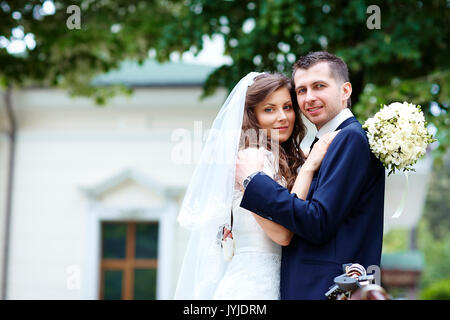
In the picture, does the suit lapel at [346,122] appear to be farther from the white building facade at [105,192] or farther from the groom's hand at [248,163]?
the white building facade at [105,192]

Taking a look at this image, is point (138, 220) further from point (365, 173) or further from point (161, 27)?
point (365, 173)

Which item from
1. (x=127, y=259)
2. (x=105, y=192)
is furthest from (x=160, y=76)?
(x=127, y=259)

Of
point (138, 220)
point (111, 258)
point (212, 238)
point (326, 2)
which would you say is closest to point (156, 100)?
point (138, 220)

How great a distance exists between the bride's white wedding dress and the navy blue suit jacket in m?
0.16

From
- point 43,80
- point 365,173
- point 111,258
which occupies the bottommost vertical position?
point 111,258

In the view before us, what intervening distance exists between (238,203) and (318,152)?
540mm

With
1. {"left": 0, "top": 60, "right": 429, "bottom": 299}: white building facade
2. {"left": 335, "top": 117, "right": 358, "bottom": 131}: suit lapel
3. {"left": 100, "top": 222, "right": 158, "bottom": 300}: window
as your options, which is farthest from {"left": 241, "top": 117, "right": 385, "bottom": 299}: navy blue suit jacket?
{"left": 100, "top": 222, "right": 158, "bottom": 300}: window

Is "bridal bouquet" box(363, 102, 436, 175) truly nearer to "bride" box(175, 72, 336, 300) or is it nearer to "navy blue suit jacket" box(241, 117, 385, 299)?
"navy blue suit jacket" box(241, 117, 385, 299)

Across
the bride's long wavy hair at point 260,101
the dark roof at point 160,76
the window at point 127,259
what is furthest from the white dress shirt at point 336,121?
the window at point 127,259

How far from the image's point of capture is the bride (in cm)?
282

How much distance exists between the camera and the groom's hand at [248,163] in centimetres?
277

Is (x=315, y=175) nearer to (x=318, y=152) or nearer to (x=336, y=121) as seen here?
(x=318, y=152)

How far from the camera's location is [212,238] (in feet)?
9.47
